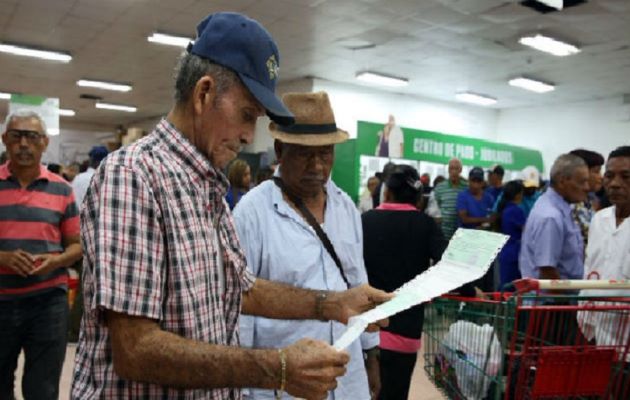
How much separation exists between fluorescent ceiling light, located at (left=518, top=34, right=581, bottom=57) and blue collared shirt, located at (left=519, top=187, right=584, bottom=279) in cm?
534

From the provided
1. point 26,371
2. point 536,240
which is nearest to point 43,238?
point 26,371

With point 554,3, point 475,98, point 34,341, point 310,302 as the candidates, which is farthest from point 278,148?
point 475,98

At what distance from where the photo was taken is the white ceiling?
7.25 metres

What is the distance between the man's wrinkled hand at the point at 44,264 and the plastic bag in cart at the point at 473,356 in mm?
2056

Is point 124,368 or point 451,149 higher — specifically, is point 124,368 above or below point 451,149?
below

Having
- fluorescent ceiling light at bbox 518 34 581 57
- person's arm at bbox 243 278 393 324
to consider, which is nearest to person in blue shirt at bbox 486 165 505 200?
fluorescent ceiling light at bbox 518 34 581 57

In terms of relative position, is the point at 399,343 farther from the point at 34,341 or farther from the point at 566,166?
the point at 34,341

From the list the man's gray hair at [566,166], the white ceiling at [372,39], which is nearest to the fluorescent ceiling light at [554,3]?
the white ceiling at [372,39]

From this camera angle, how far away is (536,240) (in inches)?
136

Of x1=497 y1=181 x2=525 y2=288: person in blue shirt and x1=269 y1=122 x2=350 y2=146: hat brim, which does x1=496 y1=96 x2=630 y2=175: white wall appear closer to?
x1=497 y1=181 x2=525 y2=288: person in blue shirt

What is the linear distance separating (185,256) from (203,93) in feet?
1.15

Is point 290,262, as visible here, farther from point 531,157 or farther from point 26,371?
point 531,157

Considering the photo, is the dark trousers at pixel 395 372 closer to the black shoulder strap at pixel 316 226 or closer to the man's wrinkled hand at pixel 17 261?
the black shoulder strap at pixel 316 226

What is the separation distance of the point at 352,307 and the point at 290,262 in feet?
1.13
